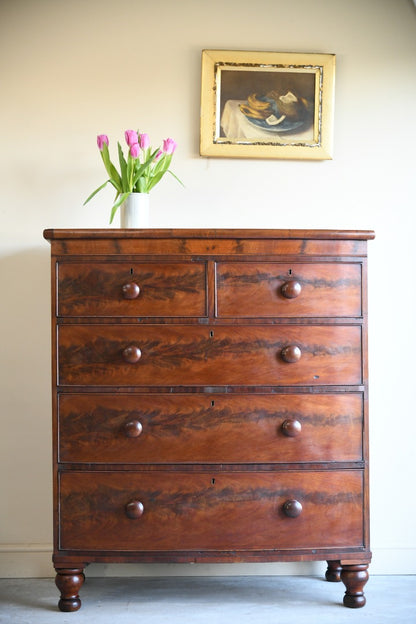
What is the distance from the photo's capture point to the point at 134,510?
230 cm

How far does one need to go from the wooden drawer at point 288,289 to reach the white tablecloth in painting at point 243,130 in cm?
78

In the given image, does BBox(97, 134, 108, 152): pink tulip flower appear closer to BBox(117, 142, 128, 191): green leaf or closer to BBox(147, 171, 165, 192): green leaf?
BBox(117, 142, 128, 191): green leaf

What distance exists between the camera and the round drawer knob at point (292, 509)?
2.31 metres

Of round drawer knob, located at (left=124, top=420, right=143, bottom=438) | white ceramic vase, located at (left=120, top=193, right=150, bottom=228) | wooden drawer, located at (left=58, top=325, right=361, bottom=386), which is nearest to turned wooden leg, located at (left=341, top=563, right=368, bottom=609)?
wooden drawer, located at (left=58, top=325, right=361, bottom=386)

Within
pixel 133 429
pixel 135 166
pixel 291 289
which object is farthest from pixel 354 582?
pixel 135 166

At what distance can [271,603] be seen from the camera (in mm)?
2496

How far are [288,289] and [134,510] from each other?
3.02ft

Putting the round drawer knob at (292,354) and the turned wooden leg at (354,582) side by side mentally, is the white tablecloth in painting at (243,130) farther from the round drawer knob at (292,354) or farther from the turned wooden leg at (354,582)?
the turned wooden leg at (354,582)

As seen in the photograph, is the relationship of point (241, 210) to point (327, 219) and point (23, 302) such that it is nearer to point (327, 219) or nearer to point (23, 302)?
point (327, 219)

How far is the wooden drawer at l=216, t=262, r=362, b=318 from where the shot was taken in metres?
2.34

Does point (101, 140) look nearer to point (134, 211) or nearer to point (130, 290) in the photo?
point (134, 211)

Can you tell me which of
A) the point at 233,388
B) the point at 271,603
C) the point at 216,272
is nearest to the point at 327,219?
the point at 216,272

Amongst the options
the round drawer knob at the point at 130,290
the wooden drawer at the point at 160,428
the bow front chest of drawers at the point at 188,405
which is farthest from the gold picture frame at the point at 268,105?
the wooden drawer at the point at 160,428

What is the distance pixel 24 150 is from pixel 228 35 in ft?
3.29
